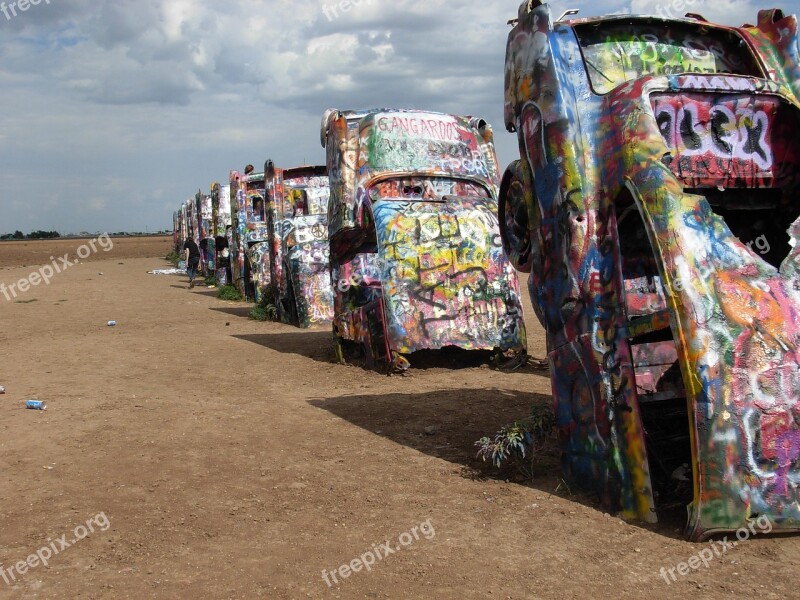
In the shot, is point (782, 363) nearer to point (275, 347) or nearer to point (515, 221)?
point (515, 221)

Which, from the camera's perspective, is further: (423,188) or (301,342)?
(301,342)

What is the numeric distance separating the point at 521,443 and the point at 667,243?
1635 mm

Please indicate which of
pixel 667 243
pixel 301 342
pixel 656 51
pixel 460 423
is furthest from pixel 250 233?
pixel 667 243

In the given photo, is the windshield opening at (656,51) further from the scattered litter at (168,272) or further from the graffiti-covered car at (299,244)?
the scattered litter at (168,272)

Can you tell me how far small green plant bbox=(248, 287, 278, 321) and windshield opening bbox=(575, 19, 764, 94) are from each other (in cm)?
1046

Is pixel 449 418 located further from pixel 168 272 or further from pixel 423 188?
pixel 168 272

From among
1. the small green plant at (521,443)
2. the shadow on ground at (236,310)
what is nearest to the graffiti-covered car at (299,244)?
the shadow on ground at (236,310)

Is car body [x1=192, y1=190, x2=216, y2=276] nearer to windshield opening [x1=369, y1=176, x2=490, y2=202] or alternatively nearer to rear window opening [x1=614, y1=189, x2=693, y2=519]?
windshield opening [x1=369, y1=176, x2=490, y2=202]

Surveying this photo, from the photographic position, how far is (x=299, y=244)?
42.9 feet

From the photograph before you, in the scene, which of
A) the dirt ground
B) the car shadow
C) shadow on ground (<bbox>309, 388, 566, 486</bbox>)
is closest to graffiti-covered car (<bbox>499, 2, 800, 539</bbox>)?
the car shadow

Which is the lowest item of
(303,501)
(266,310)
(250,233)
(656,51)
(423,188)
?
(303,501)

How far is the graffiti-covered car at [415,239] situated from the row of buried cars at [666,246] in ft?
10.4

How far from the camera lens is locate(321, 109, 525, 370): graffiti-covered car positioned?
881 cm

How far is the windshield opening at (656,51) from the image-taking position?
5.00m
